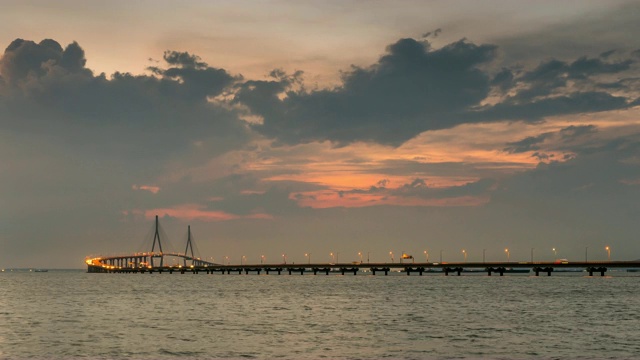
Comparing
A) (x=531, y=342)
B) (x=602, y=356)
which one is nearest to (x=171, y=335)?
(x=531, y=342)

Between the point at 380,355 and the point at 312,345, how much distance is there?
6536 mm

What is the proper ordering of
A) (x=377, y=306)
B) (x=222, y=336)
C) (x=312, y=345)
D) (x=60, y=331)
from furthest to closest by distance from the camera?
1. (x=377, y=306)
2. (x=60, y=331)
3. (x=222, y=336)
4. (x=312, y=345)

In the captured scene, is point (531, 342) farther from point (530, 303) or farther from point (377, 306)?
point (530, 303)

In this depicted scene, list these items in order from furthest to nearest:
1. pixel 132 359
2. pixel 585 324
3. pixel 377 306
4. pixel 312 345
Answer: pixel 377 306 → pixel 585 324 → pixel 312 345 → pixel 132 359

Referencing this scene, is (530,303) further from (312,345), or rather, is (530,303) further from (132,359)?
(132,359)

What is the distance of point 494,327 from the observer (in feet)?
225

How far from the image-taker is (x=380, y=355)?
49531mm

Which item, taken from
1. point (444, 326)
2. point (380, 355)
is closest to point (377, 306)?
point (444, 326)

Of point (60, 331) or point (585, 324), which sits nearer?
point (60, 331)

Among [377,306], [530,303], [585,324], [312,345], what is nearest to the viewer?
[312,345]

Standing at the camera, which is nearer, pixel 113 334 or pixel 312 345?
pixel 312 345

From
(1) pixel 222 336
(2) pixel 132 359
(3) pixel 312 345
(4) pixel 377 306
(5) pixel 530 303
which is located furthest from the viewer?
(5) pixel 530 303

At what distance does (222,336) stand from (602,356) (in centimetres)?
2750

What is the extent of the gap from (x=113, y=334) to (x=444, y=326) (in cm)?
2765
